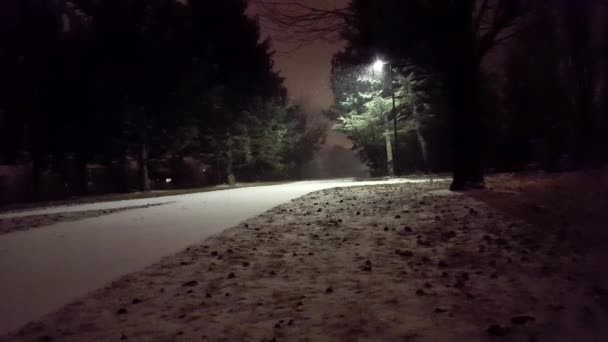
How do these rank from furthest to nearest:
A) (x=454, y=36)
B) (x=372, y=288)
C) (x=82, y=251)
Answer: (x=454, y=36) → (x=82, y=251) → (x=372, y=288)

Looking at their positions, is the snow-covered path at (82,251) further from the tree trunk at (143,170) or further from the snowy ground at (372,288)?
the tree trunk at (143,170)

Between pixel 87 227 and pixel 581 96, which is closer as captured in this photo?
pixel 87 227

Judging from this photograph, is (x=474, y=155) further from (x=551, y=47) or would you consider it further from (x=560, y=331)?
(x=551, y=47)

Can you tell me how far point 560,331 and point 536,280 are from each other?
1414 millimetres

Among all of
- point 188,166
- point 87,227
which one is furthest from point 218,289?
point 188,166

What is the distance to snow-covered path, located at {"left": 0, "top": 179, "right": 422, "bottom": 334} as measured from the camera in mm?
5105

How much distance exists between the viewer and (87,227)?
10.9m

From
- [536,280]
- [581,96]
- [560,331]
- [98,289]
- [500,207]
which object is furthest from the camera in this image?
[581,96]

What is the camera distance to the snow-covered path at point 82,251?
16.8 ft

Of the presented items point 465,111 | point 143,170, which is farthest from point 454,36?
point 143,170

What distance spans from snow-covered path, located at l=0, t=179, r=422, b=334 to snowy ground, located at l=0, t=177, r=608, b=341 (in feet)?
1.20

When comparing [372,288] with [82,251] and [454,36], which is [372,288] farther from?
[454,36]

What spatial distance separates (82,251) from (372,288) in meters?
5.27

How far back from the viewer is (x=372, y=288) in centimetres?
477
